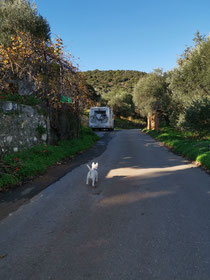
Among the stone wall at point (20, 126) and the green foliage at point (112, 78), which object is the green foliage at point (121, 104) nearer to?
the green foliage at point (112, 78)

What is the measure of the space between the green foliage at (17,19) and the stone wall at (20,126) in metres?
8.15

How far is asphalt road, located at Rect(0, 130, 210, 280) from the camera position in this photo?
2.63 metres

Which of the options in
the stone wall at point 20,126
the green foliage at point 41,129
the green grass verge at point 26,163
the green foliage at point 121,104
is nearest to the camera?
the green grass verge at point 26,163

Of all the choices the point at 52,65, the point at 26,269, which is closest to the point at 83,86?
the point at 52,65

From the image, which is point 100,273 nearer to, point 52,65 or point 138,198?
point 138,198

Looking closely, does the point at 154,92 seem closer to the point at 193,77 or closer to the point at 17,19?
the point at 193,77

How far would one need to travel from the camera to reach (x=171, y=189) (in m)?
5.93

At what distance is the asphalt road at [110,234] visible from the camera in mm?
2633

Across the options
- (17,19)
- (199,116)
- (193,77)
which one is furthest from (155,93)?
(17,19)

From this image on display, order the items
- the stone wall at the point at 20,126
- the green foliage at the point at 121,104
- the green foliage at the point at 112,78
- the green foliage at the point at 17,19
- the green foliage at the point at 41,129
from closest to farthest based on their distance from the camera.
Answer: the stone wall at the point at 20,126, the green foliage at the point at 41,129, the green foliage at the point at 17,19, the green foliage at the point at 121,104, the green foliage at the point at 112,78

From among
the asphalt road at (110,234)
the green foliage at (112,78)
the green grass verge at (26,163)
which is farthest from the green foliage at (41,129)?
the green foliage at (112,78)

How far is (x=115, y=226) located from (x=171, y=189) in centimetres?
277

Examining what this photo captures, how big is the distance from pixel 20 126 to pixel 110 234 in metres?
6.97

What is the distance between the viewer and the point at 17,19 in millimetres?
15602
